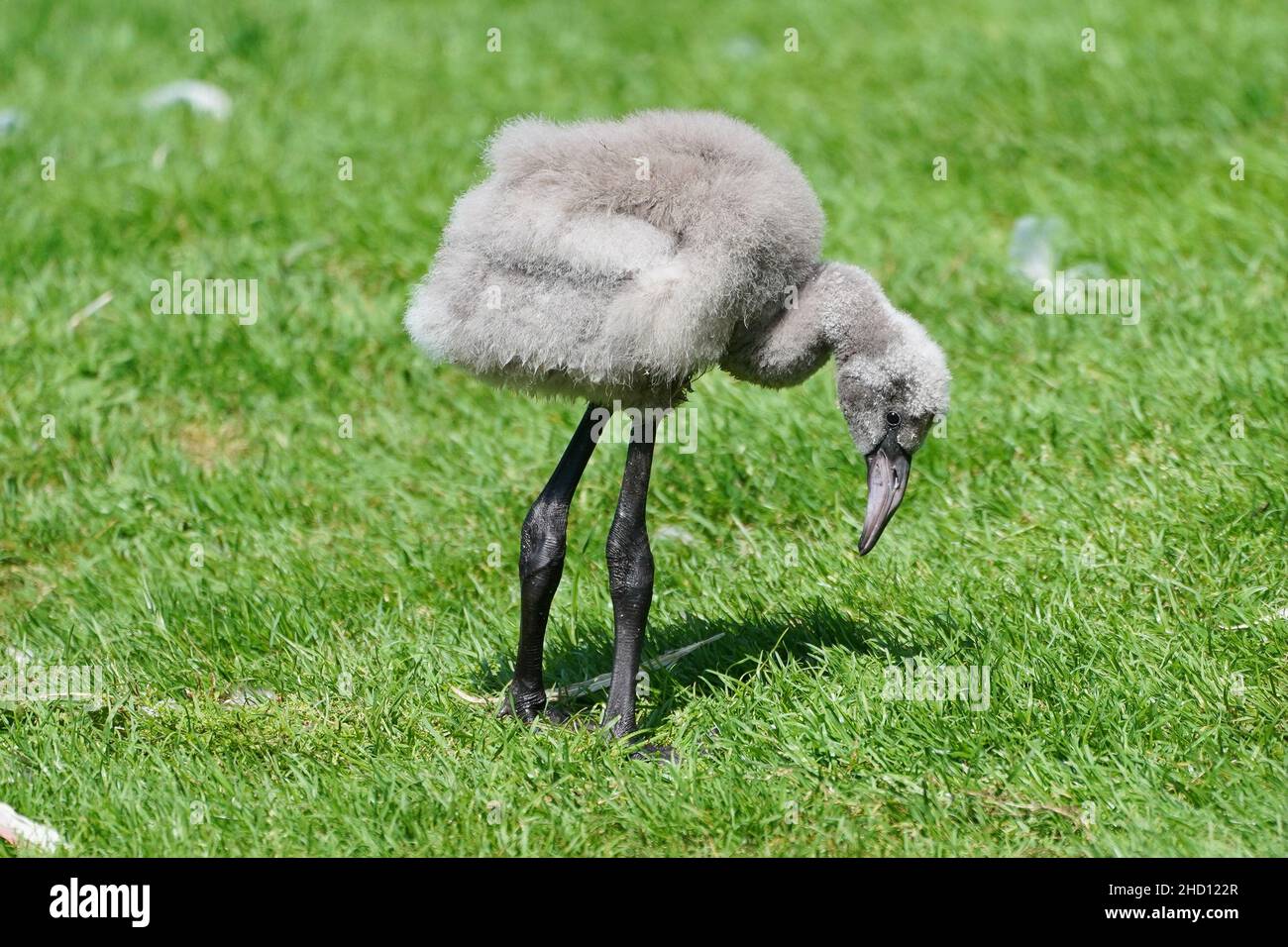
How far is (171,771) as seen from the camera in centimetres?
406

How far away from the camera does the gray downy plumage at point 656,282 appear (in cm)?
376

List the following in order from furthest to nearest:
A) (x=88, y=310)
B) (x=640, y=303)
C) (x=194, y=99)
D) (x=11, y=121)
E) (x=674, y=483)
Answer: (x=194, y=99) < (x=11, y=121) < (x=88, y=310) < (x=674, y=483) < (x=640, y=303)

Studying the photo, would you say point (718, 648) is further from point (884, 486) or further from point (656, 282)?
point (656, 282)

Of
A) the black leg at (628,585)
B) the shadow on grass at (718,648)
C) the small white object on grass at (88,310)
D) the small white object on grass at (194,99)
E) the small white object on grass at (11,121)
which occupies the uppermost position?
the small white object on grass at (194,99)

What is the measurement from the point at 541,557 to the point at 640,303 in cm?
84

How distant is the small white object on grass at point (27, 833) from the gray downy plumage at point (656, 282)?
149cm

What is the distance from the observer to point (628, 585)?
4.20m

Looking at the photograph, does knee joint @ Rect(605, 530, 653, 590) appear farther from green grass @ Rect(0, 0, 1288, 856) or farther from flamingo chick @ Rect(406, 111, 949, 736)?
green grass @ Rect(0, 0, 1288, 856)

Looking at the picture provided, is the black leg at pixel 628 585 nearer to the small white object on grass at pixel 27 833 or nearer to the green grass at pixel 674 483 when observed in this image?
the green grass at pixel 674 483

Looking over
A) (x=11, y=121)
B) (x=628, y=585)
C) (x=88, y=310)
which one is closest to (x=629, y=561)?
(x=628, y=585)

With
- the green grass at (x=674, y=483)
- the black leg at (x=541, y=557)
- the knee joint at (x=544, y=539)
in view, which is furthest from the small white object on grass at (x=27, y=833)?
the knee joint at (x=544, y=539)

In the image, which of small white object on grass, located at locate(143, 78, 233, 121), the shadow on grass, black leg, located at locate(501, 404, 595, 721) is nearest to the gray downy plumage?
black leg, located at locate(501, 404, 595, 721)
